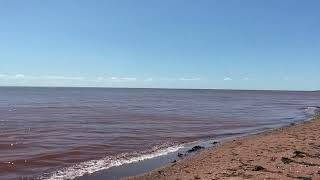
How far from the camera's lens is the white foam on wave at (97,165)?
13.8 meters

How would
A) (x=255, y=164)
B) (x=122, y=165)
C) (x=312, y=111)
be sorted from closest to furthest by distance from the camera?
(x=255, y=164) < (x=122, y=165) < (x=312, y=111)

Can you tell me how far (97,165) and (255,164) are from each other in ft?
20.1

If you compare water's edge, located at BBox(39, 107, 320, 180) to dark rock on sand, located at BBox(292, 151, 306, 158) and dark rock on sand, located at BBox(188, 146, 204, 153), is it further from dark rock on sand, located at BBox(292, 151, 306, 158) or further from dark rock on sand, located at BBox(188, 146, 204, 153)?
dark rock on sand, located at BBox(292, 151, 306, 158)

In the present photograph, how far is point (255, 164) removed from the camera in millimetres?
12836

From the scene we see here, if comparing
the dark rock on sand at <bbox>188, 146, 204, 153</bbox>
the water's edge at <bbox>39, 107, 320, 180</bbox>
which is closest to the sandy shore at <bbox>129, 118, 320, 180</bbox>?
the water's edge at <bbox>39, 107, 320, 180</bbox>

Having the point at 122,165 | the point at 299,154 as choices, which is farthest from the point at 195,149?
the point at 299,154

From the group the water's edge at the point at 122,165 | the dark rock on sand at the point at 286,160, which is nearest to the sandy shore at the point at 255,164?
the dark rock on sand at the point at 286,160

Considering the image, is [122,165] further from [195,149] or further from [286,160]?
[286,160]

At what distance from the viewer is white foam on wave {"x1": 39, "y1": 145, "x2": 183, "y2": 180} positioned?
13794 mm

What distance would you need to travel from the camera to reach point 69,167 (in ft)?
50.0

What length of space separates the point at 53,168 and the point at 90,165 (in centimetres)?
140

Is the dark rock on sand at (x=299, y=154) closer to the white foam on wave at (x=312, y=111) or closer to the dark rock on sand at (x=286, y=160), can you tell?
the dark rock on sand at (x=286, y=160)

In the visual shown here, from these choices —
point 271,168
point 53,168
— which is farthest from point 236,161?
point 53,168

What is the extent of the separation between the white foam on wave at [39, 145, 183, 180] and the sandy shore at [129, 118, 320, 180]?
250 cm
